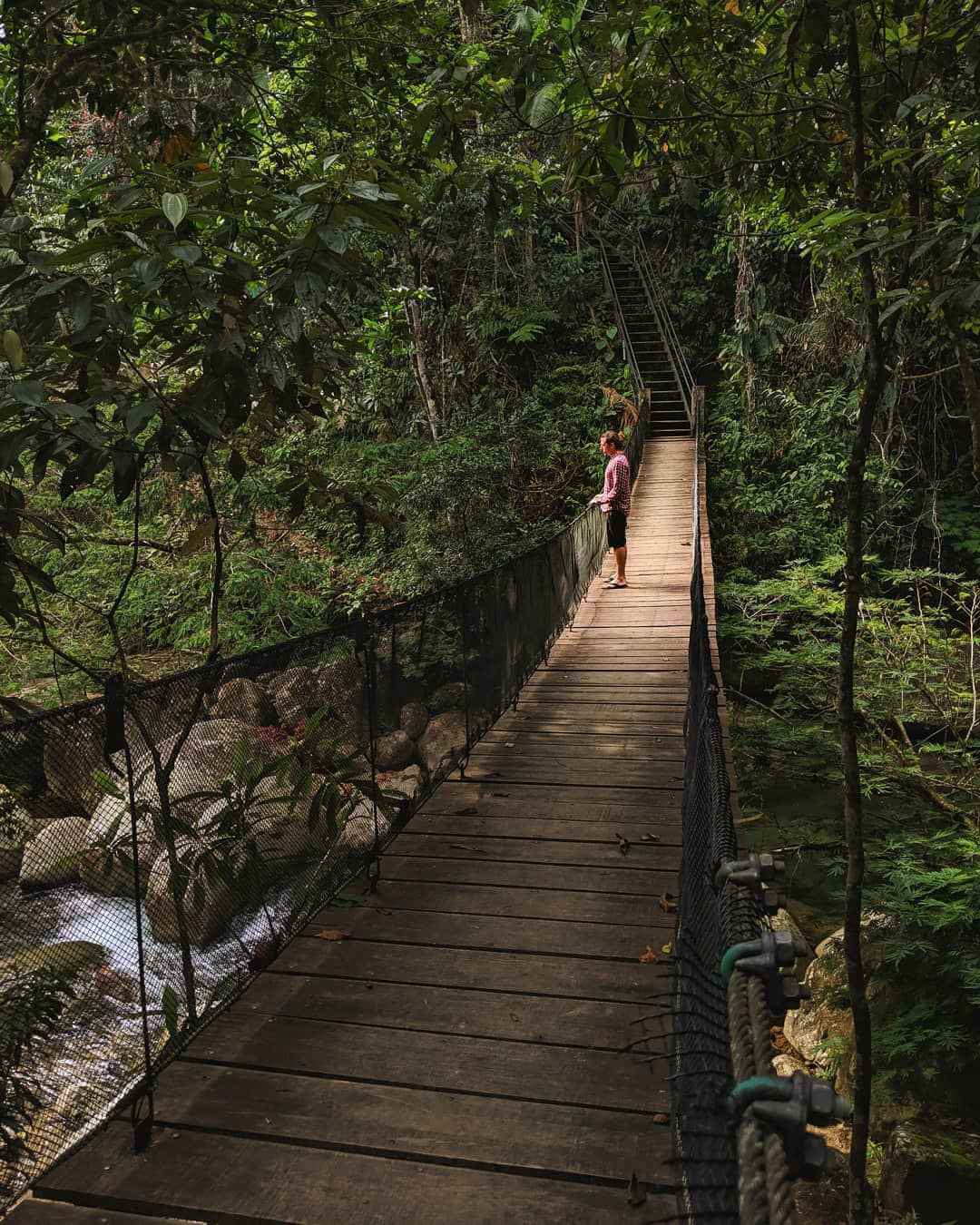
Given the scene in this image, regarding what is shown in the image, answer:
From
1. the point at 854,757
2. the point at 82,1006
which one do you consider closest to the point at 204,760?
the point at 82,1006

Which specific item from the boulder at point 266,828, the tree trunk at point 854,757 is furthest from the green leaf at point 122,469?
the tree trunk at point 854,757

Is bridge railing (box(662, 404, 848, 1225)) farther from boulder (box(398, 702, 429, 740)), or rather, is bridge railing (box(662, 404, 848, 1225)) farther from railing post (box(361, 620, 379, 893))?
boulder (box(398, 702, 429, 740))

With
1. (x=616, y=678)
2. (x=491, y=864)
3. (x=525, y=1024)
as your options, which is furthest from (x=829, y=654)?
(x=525, y=1024)

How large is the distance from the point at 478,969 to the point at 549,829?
1.35 m

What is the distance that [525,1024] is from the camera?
3033 millimetres

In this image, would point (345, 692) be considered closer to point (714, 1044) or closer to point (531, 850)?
point (531, 850)

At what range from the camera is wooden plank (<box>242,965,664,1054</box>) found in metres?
2.98

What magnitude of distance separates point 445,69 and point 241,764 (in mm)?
2864

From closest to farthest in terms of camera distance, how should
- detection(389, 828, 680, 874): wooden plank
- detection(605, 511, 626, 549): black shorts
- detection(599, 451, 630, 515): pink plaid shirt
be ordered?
detection(389, 828, 680, 874): wooden plank
detection(599, 451, 630, 515): pink plaid shirt
detection(605, 511, 626, 549): black shorts

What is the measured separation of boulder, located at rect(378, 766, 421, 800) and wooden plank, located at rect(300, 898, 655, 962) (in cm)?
98

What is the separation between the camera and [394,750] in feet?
14.7

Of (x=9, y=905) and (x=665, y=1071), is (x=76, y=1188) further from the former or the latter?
(x=665, y=1071)

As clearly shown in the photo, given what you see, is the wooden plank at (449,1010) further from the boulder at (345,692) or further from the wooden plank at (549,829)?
the wooden plank at (549,829)

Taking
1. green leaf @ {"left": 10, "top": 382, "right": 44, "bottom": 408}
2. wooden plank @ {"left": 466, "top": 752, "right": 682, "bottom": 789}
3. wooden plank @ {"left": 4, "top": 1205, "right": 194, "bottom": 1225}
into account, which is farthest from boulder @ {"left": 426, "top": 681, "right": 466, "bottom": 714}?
green leaf @ {"left": 10, "top": 382, "right": 44, "bottom": 408}
